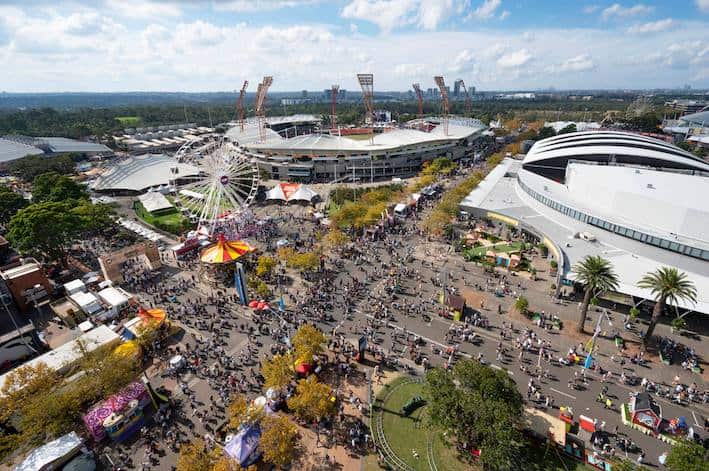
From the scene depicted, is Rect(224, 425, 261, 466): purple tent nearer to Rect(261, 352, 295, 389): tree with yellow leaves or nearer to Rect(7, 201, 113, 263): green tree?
Rect(261, 352, 295, 389): tree with yellow leaves

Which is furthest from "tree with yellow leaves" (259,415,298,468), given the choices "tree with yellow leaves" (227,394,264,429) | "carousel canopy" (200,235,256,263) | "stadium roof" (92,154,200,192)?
"stadium roof" (92,154,200,192)

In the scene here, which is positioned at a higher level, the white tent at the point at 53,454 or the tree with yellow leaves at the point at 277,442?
the tree with yellow leaves at the point at 277,442

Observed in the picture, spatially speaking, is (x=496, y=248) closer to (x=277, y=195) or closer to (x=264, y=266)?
(x=264, y=266)

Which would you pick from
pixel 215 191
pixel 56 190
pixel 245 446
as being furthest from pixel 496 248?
pixel 56 190

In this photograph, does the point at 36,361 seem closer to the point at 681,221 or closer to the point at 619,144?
the point at 681,221

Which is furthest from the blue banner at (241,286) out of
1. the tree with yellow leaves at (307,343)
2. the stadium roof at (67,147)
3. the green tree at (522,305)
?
the stadium roof at (67,147)

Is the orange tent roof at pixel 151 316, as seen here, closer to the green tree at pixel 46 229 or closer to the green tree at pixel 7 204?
the green tree at pixel 46 229

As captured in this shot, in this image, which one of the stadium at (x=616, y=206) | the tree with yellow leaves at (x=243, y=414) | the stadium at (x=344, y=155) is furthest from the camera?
the stadium at (x=344, y=155)
